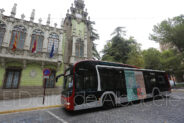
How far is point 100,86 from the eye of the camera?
5.75 meters

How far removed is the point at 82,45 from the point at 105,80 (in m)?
10.4

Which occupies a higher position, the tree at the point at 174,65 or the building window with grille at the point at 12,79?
the tree at the point at 174,65

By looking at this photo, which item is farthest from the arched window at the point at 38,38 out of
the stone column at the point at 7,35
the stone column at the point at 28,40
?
the stone column at the point at 7,35

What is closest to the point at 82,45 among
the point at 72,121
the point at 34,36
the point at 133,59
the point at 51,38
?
the point at 51,38

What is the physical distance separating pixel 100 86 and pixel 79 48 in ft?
33.2

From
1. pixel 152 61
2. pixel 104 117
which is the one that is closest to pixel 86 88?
pixel 104 117

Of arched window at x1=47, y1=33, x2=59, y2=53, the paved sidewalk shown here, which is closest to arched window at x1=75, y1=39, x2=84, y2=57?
arched window at x1=47, y1=33, x2=59, y2=53

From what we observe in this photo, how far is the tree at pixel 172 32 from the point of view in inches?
655

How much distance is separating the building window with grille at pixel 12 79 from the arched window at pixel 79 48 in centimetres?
794

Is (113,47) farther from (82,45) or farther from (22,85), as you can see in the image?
(22,85)

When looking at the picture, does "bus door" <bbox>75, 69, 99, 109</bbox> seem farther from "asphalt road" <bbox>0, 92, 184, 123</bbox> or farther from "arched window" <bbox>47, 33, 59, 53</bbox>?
"arched window" <bbox>47, 33, 59, 53</bbox>

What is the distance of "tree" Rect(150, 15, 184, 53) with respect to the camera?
1662cm

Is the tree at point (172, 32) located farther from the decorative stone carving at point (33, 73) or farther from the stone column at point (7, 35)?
the stone column at point (7, 35)

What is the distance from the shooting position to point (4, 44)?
10203 millimetres
